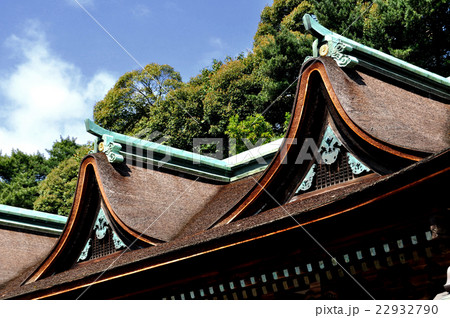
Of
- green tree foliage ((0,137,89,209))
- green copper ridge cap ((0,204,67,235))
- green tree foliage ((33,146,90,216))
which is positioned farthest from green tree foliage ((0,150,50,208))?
green copper ridge cap ((0,204,67,235))

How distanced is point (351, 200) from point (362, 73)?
3.65 m

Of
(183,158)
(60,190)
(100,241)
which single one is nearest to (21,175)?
(60,190)

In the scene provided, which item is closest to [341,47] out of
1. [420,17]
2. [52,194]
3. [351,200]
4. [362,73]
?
[362,73]

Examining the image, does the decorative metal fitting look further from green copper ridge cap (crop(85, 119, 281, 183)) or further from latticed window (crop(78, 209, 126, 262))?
latticed window (crop(78, 209, 126, 262))

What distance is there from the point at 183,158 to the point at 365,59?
14.0 ft

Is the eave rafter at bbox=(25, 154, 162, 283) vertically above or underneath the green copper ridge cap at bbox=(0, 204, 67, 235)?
underneath

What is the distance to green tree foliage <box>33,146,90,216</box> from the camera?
28.1 metres

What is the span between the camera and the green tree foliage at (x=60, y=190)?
92.3ft

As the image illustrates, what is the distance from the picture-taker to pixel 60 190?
28875 millimetres

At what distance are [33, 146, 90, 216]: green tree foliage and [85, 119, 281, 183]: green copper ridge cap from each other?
17.4m

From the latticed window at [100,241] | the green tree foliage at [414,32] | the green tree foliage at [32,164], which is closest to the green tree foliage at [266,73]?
the green tree foliage at [414,32]

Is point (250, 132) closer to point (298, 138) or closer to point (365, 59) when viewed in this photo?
point (365, 59)

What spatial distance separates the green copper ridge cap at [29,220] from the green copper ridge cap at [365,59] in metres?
8.29
